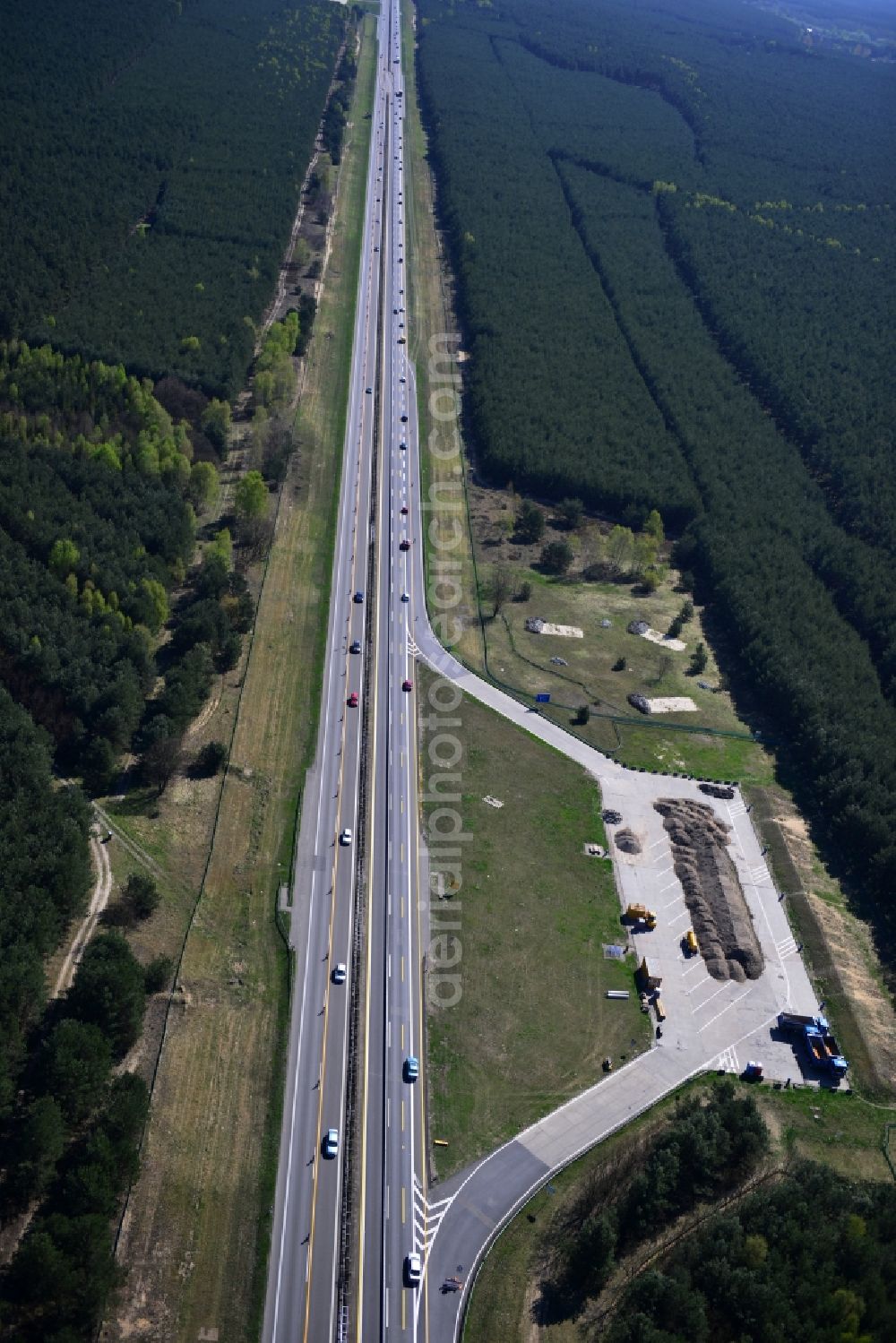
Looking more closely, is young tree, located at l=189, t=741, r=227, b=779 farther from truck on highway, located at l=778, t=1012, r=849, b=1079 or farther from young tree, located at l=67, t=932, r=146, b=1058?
truck on highway, located at l=778, t=1012, r=849, b=1079

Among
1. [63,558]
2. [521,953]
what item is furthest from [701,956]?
[63,558]

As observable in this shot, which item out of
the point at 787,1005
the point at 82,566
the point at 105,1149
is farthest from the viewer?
the point at 82,566

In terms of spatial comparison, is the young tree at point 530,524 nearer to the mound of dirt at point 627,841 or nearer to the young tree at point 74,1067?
the mound of dirt at point 627,841

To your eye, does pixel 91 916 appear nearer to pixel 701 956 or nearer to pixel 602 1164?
pixel 602 1164

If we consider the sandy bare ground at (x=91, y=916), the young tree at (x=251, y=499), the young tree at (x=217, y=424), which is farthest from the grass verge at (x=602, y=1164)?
the young tree at (x=217, y=424)

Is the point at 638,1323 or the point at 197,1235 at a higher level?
the point at 638,1323

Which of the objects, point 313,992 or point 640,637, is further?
point 640,637

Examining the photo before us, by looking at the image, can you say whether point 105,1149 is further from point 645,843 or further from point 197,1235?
point 645,843

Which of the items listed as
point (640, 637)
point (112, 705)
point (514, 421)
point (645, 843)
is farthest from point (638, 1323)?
point (514, 421)
